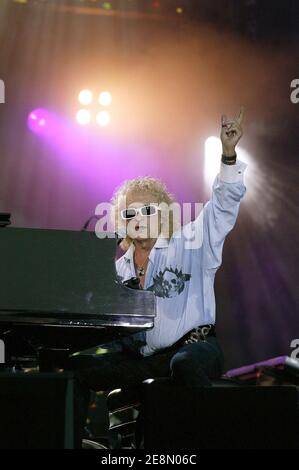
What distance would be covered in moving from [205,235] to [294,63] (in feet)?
10.2

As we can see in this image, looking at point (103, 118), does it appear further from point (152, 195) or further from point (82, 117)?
point (152, 195)

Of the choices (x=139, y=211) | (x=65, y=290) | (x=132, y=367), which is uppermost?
(x=139, y=211)

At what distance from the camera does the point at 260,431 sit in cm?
215

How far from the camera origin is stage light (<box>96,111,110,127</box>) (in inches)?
208

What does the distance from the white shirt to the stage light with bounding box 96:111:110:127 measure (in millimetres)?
2423

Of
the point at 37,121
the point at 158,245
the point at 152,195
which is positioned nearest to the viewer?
the point at 158,245

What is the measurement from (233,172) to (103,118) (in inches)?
109

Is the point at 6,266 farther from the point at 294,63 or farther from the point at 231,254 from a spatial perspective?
the point at 294,63

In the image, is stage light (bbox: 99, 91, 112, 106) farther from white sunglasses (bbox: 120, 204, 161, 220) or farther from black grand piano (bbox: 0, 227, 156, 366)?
black grand piano (bbox: 0, 227, 156, 366)

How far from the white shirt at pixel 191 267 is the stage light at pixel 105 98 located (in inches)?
98.3

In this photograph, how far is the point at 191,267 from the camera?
119 inches

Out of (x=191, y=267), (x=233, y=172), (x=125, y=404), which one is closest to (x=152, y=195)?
(x=191, y=267)

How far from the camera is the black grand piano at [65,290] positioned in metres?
2.20
